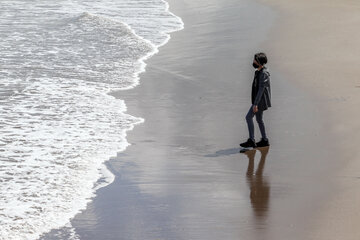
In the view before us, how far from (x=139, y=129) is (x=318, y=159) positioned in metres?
3.41

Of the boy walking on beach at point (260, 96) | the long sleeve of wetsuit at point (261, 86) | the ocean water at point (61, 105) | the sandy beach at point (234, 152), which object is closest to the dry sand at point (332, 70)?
the sandy beach at point (234, 152)

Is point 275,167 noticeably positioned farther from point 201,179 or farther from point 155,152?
point 155,152

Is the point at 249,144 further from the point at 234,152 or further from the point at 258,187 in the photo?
the point at 258,187

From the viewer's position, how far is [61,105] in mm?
14820

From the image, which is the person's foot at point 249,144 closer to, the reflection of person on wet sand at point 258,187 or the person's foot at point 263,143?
the person's foot at point 263,143

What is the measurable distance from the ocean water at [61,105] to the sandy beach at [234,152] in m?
0.38

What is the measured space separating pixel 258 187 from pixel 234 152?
1.71 meters

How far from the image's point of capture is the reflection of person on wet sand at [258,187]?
9227mm

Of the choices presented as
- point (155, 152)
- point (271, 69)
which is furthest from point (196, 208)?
point (271, 69)

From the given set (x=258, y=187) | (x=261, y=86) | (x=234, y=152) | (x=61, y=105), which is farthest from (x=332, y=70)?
(x=258, y=187)

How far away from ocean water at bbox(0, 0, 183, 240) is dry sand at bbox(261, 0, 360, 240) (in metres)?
3.22

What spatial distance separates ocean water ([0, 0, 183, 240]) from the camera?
9641mm

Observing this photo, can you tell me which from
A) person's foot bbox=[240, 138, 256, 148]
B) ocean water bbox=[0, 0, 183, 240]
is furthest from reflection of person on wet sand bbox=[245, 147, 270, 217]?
ocean water bbox=[0, 0, 183, 240]

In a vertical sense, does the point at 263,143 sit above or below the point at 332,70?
above
